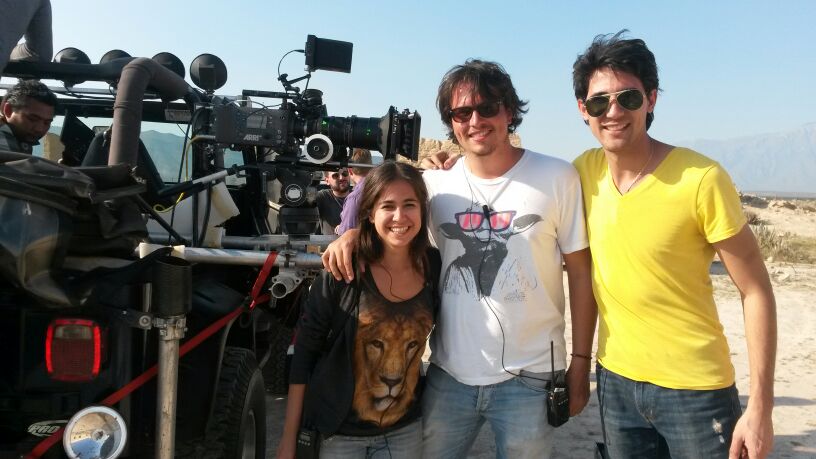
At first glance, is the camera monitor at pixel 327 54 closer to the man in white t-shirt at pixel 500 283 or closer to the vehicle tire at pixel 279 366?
the man in white t-shirt at pixel 500 283

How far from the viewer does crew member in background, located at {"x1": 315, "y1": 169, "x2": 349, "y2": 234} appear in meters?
6.27

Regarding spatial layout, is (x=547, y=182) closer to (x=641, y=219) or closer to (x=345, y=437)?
(x=641, y=219)

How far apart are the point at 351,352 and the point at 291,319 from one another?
7.08ft

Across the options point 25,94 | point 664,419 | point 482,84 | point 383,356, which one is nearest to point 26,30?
point 25,94

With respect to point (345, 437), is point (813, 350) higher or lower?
lower

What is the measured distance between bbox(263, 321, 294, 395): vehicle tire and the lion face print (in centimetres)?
247

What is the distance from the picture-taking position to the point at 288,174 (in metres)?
3.39

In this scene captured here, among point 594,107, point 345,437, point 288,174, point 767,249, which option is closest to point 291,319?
point 288,174

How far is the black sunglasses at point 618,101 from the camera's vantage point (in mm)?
2240

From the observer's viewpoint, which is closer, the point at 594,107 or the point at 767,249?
the point at 594,107

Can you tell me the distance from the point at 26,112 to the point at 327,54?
1879 millimetres

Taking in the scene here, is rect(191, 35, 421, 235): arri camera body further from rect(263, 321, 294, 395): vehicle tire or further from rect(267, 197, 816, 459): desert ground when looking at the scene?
rect(267, 197, 816, 459): desert ground

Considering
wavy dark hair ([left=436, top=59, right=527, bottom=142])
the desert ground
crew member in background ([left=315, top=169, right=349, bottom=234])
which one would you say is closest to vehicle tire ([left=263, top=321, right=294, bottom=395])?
the desert ground

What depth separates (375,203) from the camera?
7.91ft
